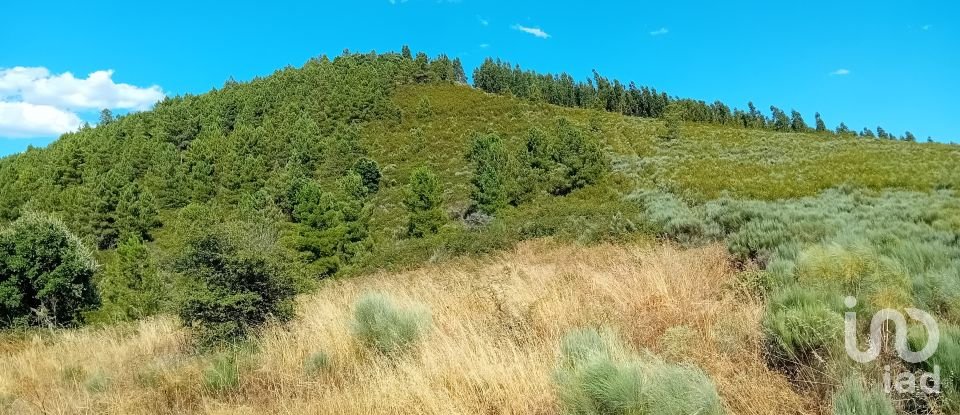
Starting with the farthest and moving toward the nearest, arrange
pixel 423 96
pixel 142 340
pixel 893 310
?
pixel 423 96
pixel 142 340
pixel 893 310

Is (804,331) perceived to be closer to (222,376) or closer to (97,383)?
(222,376)

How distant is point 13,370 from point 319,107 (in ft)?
236

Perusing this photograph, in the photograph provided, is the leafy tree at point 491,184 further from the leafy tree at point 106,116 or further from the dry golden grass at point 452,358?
the leafy tree at point 106,116

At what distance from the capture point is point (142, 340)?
6.99 meters

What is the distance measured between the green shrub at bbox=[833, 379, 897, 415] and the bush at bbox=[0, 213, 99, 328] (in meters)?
29.2

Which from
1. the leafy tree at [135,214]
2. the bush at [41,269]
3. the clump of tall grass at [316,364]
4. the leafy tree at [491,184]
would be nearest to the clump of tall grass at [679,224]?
the clump of tall grass at [316,364]

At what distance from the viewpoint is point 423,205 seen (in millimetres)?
34625

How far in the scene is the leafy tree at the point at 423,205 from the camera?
34.3 metres

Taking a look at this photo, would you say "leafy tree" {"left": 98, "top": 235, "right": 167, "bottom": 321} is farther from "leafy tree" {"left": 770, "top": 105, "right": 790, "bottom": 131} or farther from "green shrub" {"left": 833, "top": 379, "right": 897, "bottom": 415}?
"leafy tree" {"left": 770, "top": 105, "right": 790, "bottom": 131}

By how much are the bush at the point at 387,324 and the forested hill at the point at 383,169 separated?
2.16 metres

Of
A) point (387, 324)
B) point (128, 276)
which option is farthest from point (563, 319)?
point (128, 276)

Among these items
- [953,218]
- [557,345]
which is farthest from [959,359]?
[953,218]

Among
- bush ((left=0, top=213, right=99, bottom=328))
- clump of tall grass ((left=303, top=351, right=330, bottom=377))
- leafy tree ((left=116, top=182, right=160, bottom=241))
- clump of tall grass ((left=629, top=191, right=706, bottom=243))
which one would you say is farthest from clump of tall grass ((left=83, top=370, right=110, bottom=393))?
leafy tree ((left=116, top=182, right=160, bottom=241))

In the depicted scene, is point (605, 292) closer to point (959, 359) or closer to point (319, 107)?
point (959, 359)
